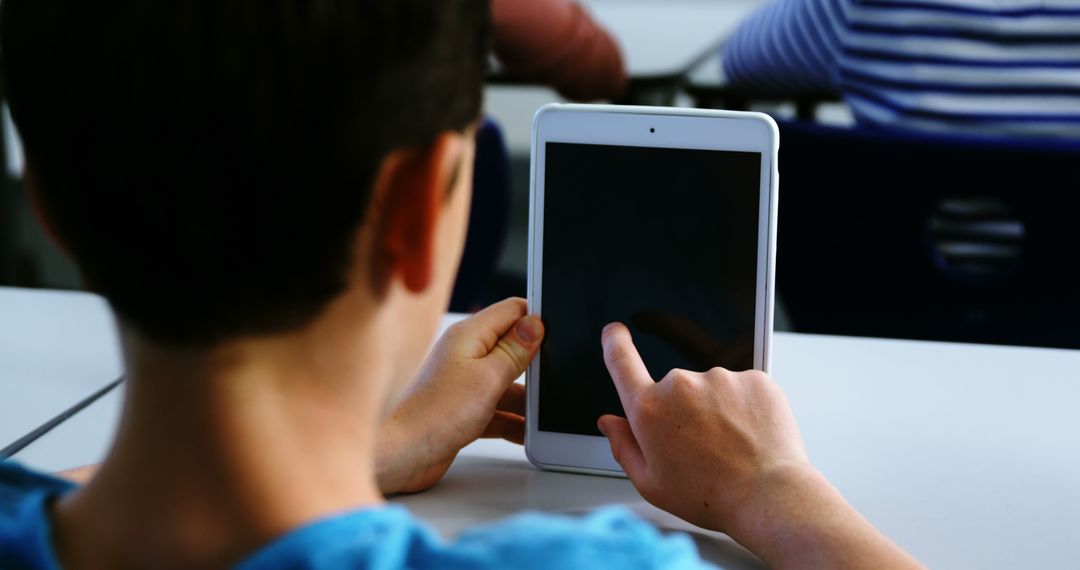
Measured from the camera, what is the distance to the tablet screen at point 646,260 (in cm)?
72

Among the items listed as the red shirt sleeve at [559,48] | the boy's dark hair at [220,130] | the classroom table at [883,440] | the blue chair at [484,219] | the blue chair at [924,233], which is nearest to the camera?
the boy's dark hair at [220,130]

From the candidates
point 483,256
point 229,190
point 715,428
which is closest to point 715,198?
point 715,428

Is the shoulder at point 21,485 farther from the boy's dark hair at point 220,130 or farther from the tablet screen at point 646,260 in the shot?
the tablet screen at point 646,260

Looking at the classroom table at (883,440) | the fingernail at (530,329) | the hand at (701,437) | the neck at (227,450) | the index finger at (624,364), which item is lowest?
the classroom table at (883,440)

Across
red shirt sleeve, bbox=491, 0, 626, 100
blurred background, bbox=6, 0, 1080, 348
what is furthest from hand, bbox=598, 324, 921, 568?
red shirt sleeve, bbox=491, 0, 626, 100

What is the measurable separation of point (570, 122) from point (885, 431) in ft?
1.03

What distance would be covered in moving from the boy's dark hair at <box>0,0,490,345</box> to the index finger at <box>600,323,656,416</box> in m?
0.32

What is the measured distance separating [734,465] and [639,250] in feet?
0.54

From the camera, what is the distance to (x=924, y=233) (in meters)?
1.21

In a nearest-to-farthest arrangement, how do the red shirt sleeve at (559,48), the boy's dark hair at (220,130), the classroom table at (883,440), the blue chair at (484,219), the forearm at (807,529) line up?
the boy's dark hair at (220,130) < the forearm at (807,529) < the classroom table at (883,440) < the blue chair at (484,219) < the red shirt sleeve at (559,48)

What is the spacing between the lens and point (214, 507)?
389mm

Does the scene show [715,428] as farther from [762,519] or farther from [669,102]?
[669,102]

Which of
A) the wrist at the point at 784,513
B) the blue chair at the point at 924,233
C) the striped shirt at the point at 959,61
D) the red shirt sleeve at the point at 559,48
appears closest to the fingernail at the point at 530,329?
the wrist at the point at 784,513

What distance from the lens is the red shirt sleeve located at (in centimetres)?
168
